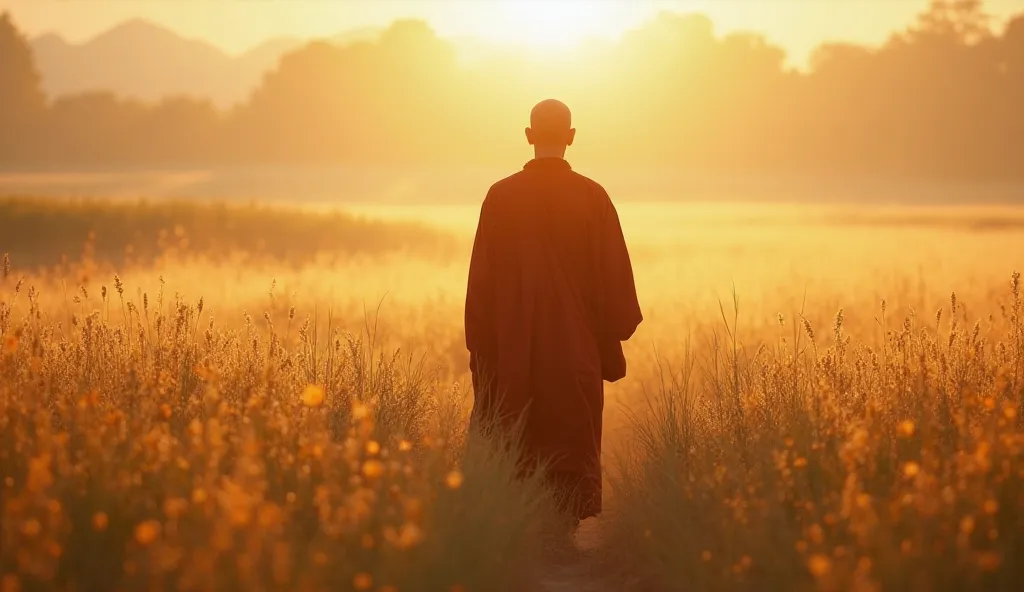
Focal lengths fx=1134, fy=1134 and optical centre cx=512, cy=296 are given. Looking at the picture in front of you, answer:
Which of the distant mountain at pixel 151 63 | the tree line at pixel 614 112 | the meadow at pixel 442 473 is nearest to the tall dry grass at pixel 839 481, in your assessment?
the meadow at pixel 442 473

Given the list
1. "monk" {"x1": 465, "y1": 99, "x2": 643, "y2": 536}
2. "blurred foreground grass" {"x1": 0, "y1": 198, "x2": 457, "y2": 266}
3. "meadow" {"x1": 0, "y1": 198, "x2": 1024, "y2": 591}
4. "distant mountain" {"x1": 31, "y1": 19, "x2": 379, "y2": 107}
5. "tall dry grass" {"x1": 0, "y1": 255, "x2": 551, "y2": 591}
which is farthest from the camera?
"distant mountain" {"x1": 31, "y1": 19, "x2": 379, "y2": 107}

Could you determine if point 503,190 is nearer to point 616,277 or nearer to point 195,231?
point 616,277

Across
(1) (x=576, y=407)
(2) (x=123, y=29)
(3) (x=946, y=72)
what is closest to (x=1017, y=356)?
(1) (x=576, y=407)

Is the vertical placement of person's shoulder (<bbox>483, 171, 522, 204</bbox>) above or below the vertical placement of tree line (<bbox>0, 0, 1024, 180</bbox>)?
below

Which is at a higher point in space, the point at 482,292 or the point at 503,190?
the point at 503,190

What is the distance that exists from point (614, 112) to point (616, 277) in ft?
160

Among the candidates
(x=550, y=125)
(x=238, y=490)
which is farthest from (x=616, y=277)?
(x=238, y=490)

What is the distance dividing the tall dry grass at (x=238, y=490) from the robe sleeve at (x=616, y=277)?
978mm

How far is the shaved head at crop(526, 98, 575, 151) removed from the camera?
5844 millimetres

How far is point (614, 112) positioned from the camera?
2115 inches

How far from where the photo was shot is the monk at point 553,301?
19.0 ft

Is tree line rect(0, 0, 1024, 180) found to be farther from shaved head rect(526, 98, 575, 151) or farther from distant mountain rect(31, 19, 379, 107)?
shaved head rect(526, 98, 575, 151)

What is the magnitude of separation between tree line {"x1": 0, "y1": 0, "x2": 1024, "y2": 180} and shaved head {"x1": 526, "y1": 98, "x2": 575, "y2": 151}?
145 feet

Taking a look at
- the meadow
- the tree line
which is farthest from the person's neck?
the tree line
